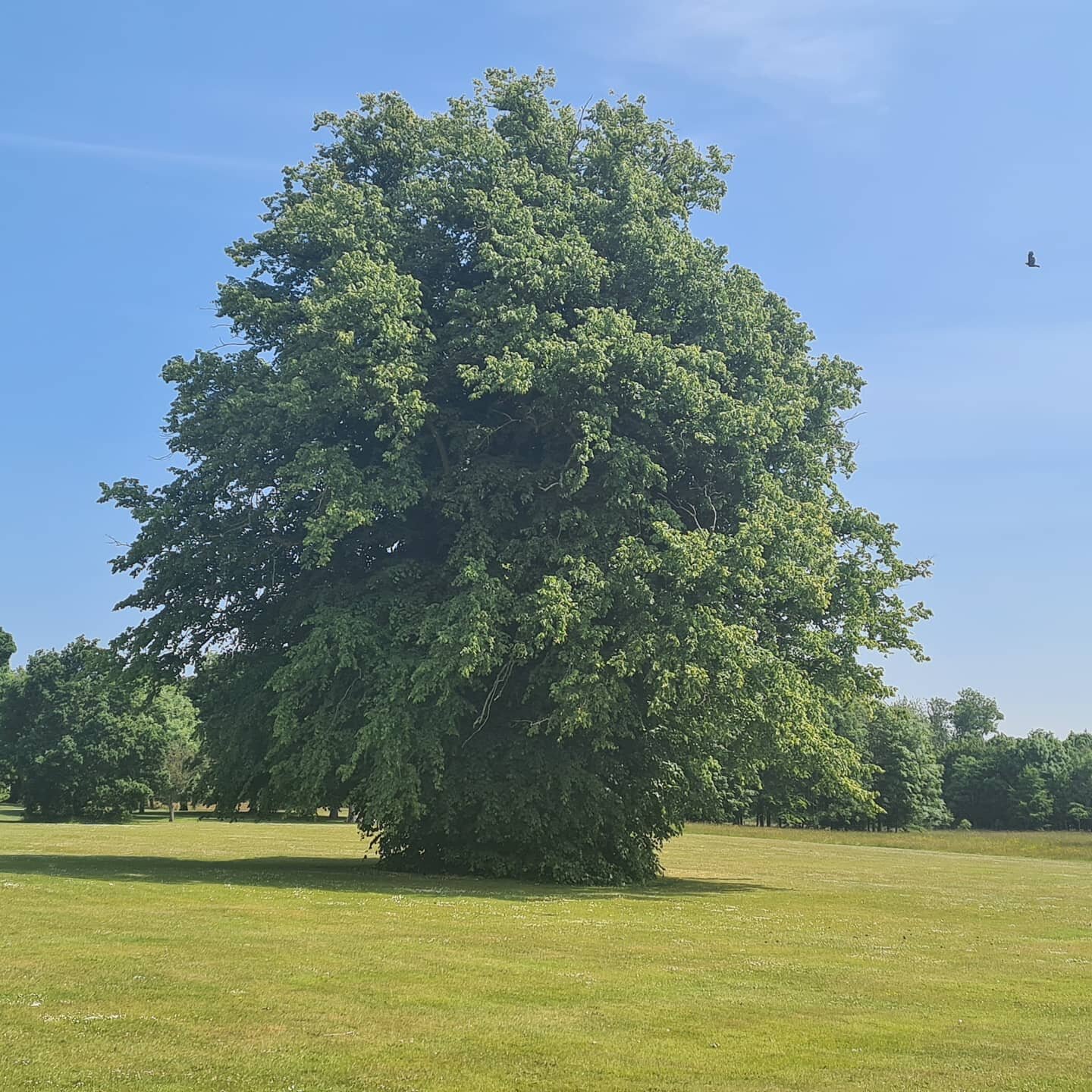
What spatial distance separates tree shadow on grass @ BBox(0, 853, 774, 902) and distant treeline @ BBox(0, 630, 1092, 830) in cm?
200

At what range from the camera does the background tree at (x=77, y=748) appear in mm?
86500

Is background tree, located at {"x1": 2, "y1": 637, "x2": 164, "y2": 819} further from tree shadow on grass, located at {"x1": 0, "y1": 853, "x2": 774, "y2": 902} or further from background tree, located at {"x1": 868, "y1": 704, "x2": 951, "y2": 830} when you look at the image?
background tree, located at {"x1": 868, "y1": 704, "x2": 951, "y2": 830}

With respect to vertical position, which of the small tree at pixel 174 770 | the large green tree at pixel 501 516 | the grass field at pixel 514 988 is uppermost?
the large green tree at pixel 501 516

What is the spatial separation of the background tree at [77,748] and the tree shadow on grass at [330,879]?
52628mm

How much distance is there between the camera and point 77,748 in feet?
284

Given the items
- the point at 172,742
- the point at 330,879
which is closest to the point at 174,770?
the point at 172,742

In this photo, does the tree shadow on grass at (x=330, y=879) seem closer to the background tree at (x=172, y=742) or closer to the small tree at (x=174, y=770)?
the background tree at (x=172, y=742)

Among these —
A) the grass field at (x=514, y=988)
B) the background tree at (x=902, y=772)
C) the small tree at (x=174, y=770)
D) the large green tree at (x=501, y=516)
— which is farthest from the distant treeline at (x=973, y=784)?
the grass field at (x=514, y=988)

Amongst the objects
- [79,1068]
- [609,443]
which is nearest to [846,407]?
[609,443]

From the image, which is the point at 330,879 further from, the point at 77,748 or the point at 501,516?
the point at 77,748

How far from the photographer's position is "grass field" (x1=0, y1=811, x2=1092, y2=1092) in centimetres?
1020

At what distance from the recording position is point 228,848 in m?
48.6

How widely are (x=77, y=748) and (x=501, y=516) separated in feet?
223

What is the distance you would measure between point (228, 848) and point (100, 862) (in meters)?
14.6
